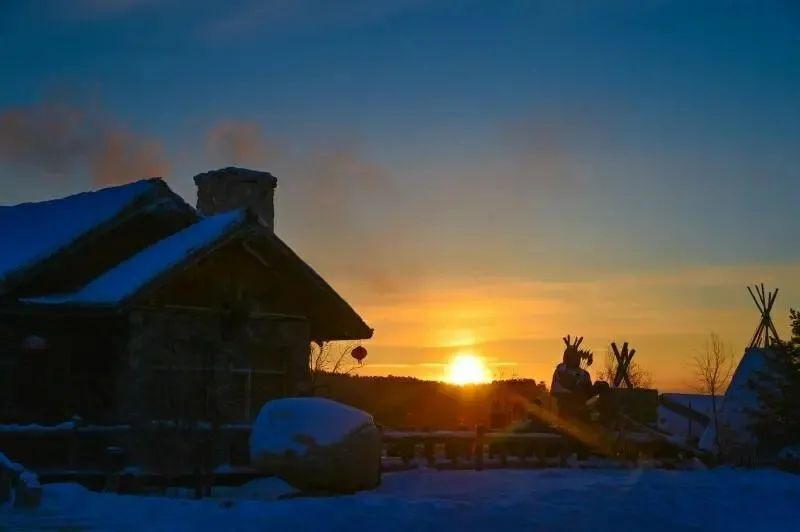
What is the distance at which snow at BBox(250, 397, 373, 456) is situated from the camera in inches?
657

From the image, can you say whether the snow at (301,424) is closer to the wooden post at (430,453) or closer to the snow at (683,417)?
the wooden post at (430,453)

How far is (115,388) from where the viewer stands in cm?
2205

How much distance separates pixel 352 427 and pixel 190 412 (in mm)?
3393

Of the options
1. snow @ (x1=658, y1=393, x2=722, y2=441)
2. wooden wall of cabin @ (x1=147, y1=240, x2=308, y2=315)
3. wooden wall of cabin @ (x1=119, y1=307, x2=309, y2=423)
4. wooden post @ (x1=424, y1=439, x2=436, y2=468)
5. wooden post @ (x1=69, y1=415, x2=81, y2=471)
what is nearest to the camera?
wooden post @ (x1=69, y1=415, x2=81, y2=471)

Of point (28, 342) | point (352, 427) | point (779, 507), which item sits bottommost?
point (779, 507)

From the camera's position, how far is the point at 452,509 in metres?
14.3

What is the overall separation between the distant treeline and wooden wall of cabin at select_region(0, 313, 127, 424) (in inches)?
1257

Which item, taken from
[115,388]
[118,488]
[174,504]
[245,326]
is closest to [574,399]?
[245,326]

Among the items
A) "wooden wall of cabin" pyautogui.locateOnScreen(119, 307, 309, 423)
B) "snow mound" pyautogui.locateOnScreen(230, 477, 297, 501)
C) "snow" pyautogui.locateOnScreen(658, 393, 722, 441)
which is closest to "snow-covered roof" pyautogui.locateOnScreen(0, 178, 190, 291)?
"wooden wall of cabin" pyautogui.locateOnScreen(119, 307, 309, 423)

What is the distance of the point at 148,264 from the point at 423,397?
136ft

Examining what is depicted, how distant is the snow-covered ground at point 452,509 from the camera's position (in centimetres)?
1299

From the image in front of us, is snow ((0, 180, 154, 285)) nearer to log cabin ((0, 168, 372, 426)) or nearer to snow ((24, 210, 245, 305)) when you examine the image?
log cabin ((0, 168, 372, 426))

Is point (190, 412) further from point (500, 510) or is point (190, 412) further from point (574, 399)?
point (574, 399)

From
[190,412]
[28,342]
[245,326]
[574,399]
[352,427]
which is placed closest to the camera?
[352,427]
